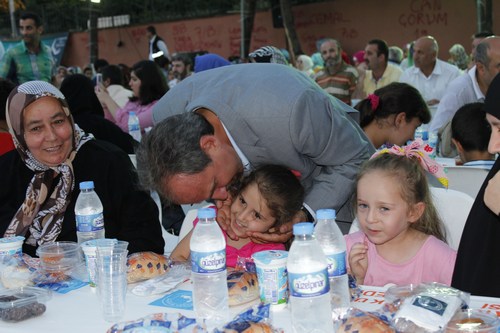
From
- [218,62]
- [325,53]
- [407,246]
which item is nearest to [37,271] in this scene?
[407,246]

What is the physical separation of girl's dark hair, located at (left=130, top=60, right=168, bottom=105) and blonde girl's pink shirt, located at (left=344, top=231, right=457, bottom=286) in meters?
4.83

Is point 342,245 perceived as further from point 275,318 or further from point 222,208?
point 222,208

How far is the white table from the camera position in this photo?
6.54ft

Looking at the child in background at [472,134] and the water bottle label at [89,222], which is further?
the child in background at [472,134]

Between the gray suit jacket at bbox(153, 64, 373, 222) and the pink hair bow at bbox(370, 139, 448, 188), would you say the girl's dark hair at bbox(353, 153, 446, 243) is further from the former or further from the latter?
the gray suit jacket at bbox(153, 64, 373, 222)

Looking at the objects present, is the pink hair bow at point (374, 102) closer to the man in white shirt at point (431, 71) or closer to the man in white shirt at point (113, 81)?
the man in white shirt at point (431, 71)

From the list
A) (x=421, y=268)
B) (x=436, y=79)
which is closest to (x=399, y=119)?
(x=421, y=268)

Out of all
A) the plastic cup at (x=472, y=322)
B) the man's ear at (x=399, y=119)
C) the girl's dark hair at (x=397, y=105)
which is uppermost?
the girl's dark hair at (x=397, y=105)

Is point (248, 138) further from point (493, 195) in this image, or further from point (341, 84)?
point (341, 84)

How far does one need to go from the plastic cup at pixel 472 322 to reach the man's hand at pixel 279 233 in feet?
3.69

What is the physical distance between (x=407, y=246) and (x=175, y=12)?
20872 mm

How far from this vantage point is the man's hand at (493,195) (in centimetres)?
213

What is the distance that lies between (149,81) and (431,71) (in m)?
4.10

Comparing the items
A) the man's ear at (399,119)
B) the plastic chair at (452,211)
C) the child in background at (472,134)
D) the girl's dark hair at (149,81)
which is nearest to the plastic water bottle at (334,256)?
the plastic chair at (452,211)
